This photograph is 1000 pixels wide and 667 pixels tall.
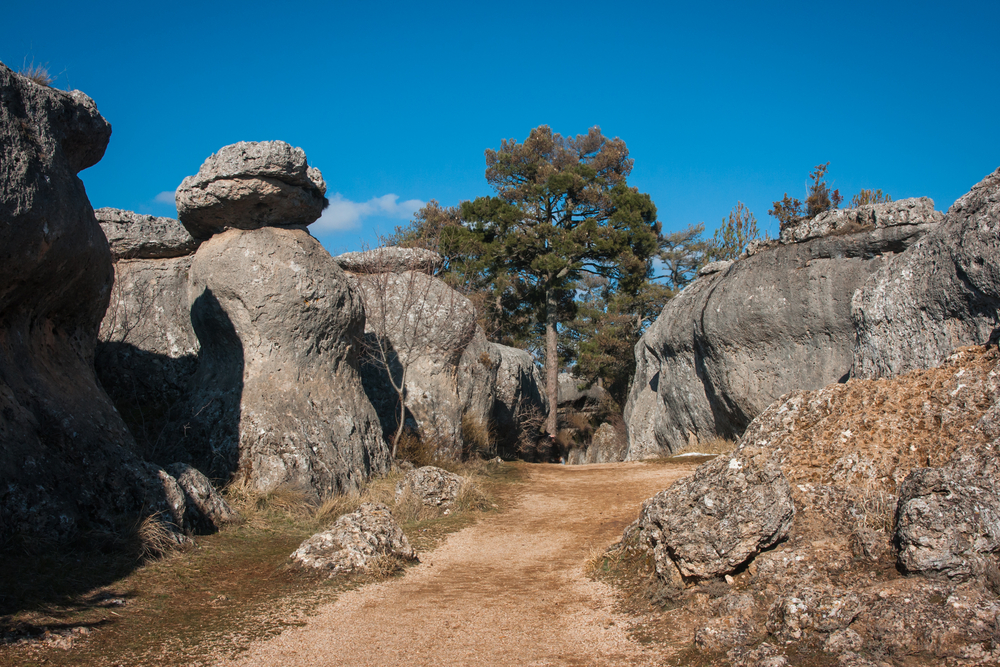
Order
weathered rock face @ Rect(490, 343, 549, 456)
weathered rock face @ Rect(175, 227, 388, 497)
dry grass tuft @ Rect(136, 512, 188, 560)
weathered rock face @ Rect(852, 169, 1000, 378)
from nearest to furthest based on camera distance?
weathered rock face @ Rect(852, 169, 1000, 378) → dry grass tuft @ Rect(136, 512, 188, 560) → weathered rock face @ Rect(175, 227, 388, 497) → weathered rock face @ Rect(490, 343, 549, 456)

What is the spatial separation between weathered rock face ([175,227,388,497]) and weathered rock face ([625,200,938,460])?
23.9 feet

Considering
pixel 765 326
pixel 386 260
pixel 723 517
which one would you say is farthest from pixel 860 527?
pixel 386 260

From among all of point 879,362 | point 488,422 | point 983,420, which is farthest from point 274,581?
point 488,422

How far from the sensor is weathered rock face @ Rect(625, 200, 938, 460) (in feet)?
36.5

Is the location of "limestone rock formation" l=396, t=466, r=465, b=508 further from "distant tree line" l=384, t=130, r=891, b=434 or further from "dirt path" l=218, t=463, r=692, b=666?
"distant tree line" l=384, t=130, r=891, b=434

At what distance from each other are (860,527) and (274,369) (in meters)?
6.95

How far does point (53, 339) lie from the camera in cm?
662

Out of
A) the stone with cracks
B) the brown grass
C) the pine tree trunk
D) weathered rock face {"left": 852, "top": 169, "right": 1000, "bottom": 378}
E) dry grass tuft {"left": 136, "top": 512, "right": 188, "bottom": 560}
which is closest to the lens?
the brown grass

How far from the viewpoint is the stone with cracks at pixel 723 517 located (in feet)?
14.4

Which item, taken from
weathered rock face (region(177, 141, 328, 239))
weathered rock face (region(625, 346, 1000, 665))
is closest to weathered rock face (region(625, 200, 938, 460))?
weathered rock face (region(625, 346, 1000, 665))

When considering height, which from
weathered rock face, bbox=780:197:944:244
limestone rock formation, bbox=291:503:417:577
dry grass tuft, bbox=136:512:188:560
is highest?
weathered rock face, bbox=780:197:944:244

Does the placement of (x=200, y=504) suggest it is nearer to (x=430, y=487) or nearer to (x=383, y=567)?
(x=383, y=567)

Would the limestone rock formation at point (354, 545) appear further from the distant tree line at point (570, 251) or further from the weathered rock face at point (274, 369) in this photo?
the distant tree line at point (570, 251)

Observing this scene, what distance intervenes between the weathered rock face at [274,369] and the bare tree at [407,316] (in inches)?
114
